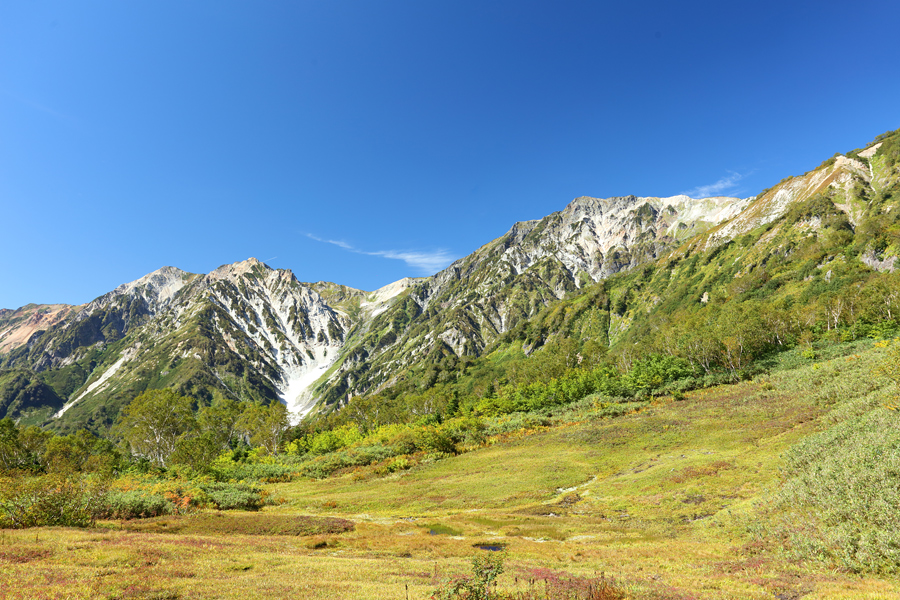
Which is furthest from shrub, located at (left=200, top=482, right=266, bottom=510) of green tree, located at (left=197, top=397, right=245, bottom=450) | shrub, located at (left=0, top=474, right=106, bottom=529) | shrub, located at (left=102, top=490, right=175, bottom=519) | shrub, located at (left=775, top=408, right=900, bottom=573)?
green tree, located at (left=197, top=397, right=245, bottom=450)

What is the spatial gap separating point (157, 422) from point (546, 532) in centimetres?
8711

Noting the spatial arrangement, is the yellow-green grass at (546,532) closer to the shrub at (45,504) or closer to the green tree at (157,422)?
the shrub at (45,504)

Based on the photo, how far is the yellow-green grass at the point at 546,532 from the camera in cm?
1619

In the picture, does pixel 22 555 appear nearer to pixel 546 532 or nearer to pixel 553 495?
pixel 546 532

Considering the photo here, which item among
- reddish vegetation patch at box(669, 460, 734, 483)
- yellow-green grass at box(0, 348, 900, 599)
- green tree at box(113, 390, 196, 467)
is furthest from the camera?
green tree at box(113, 390, 196, 467)

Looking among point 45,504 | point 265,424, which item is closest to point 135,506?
point 45,504

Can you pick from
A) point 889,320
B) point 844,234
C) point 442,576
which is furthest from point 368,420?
point 844,234

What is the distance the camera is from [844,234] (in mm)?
145125

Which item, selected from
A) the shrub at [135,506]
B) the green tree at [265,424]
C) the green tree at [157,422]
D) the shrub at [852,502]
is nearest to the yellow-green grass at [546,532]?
the shrub at [852,502]

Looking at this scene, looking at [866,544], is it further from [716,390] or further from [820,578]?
[716,390]

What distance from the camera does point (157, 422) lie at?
79.9 m

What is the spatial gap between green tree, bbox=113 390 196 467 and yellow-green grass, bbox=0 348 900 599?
35307 mm

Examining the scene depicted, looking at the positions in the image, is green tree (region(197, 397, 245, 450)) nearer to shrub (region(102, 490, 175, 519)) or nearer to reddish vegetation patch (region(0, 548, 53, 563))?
shrub (region(102, 490, 175, 519))

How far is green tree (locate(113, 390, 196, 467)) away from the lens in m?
78.2
